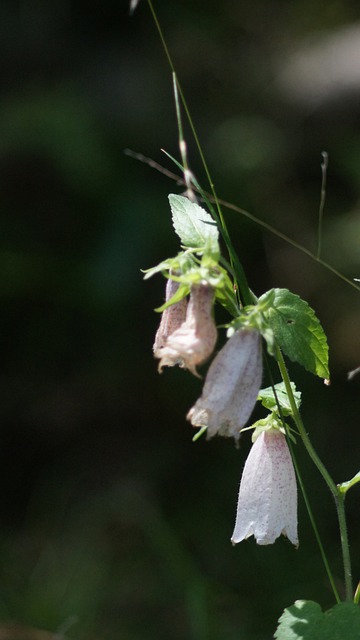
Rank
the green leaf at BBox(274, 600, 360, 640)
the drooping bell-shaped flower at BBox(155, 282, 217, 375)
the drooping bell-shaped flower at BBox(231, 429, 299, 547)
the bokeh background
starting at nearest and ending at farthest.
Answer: the drooping bell-shaped flower at BBox(155, 282, 217, 375), the green leaf at BBox(274, 600, 360, 640), the drooping bell-shaped flower at BBox(231, 429, 299, 547), the bokeh background

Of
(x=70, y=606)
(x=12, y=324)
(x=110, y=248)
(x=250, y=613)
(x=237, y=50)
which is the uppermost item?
(x=237, y=50)

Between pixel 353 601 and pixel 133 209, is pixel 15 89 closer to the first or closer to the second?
pixel 133 209

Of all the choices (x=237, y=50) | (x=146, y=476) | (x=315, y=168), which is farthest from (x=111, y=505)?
(x=237, y=50)

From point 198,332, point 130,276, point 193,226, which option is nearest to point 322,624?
point 198,332

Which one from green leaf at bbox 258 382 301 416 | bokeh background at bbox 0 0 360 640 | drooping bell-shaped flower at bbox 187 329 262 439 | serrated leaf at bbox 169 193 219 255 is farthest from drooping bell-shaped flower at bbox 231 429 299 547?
bokeh background at bbox 0 0 360 640

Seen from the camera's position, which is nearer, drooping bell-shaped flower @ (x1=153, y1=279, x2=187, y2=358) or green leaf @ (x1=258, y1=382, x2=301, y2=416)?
drooping bell-shaped flower @ (x1=153, y1=279, x2=187, y2=358)

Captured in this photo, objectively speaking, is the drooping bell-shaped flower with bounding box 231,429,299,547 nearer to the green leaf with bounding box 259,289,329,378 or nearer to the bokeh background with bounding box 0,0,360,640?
the green leaf with bounding box 259,289,329,378

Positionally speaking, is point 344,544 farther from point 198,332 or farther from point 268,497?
point 198,332
